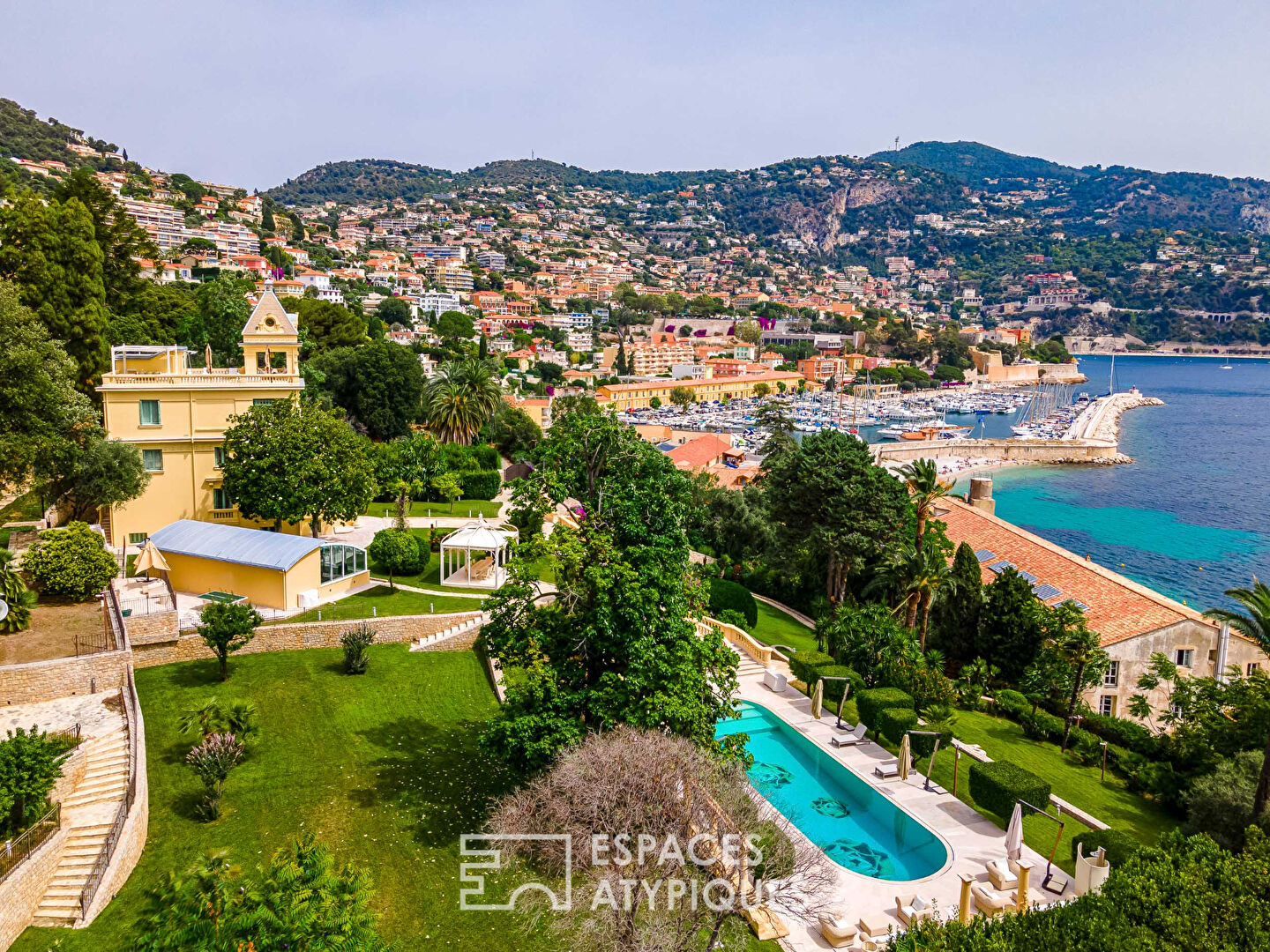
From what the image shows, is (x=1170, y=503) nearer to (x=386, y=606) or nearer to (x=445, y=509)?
(x=445, y=509)

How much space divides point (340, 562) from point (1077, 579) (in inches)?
890

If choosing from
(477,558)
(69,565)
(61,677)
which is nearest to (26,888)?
(61,677)

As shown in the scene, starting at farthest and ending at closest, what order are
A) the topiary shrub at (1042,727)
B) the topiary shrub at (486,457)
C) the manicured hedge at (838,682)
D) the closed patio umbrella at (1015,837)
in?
the topiary shrub at (486,457) → the manicured hedge at (838,682) → the topiary shrub at (1042,727) → the closed patio umbrella at (1015,837)

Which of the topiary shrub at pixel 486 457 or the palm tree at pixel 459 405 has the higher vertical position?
the palm tree at pixel 459 405

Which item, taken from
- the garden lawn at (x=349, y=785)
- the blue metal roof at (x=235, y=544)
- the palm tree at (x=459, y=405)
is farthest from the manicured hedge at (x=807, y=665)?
the palm tree at (x=459, y=405)

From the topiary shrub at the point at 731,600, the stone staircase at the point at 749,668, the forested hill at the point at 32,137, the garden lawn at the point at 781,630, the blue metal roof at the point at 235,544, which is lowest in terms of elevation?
the garden lawn at the point at 781,630

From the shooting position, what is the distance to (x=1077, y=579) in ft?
85.9

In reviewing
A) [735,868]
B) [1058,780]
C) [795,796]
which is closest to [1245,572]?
[1058,780]

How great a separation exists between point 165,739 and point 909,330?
Answer: 159 metres

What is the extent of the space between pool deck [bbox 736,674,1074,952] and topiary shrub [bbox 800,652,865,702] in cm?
91

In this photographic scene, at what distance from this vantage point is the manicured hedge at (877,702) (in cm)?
1680

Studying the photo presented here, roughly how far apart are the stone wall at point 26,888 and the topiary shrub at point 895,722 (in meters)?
13.8

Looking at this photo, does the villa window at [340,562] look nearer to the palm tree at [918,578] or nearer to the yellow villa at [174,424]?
the yellow villa at [174,424]

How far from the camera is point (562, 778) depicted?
383 inches
